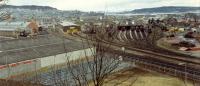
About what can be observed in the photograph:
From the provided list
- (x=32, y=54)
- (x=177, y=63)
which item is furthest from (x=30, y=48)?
(x=177, y=63)

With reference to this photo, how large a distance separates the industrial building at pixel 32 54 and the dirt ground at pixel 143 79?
15.0ft

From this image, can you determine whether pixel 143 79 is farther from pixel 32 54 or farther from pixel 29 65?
pixel 32 54

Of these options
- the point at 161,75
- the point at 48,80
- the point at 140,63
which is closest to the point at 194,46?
the point at 140,63

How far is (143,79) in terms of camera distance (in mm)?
27297

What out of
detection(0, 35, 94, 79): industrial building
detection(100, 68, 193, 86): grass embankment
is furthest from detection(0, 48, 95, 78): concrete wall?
detection(100, 68, 193, 86): grass embankment

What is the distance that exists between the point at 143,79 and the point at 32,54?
14.7 meters

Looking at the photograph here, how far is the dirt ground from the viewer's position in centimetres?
Answer: 2536

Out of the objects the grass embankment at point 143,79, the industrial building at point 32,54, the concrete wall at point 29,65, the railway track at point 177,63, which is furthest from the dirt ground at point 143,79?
the concrete wall at point 29,65

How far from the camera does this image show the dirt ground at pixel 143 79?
2536 cm

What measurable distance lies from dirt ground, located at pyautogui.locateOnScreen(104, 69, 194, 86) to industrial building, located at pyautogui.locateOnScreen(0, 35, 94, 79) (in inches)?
180

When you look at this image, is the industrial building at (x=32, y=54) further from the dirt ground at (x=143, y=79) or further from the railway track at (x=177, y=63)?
the railway track at (x=177, y=63)

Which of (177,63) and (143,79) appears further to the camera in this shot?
(177,63)

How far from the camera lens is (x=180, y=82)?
26.3 metres

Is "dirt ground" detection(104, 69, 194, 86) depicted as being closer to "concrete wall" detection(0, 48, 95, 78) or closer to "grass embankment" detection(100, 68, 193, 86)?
"grass embankment" detection(100, 68, 193, 86)
